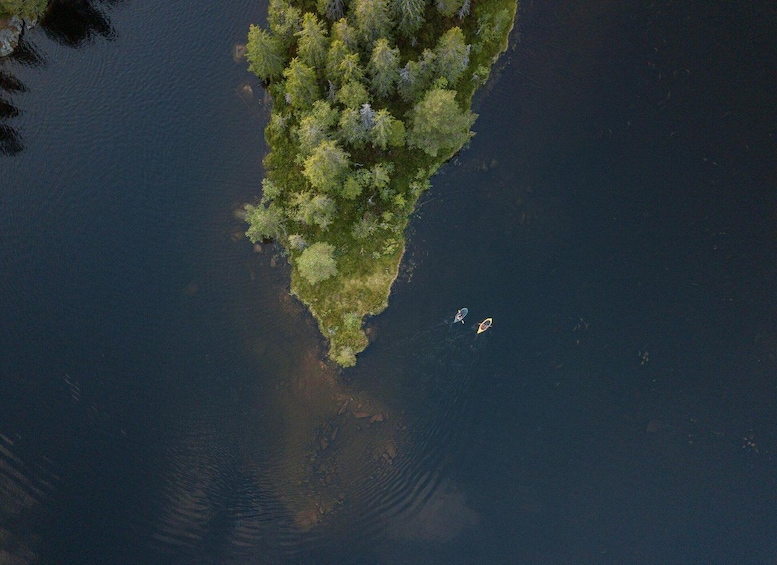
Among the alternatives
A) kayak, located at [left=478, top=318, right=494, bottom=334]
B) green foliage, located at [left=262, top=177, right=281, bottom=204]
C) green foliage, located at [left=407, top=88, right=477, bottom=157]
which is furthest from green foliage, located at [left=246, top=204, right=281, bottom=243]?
kayak, located at [left=478, top=318, right=494, bottom=334]

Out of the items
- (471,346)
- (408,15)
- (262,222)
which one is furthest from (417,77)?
(471,346)

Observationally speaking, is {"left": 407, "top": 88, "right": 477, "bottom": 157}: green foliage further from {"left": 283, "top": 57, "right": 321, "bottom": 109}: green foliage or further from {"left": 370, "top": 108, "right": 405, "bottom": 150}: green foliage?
{"left": 283, "top": 57, "right": 321, "bottom": 109}: green foliage

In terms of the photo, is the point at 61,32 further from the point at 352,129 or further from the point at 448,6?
the point at 448,6

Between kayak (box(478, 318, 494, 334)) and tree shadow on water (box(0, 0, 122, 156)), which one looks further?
tree shadow on water (box(0, 0, 122, 156))

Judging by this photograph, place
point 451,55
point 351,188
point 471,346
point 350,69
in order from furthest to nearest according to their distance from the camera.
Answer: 1. point 471,346
2. point 351,188
3. point 451,55
4. point 350,69

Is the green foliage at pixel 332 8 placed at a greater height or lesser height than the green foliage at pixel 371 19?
greater

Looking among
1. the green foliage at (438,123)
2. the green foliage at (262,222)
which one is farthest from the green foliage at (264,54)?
the green foliage at (438,123)

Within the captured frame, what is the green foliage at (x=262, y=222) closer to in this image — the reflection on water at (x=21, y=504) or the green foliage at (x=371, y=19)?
the green foliage at (x=371, y=19)
